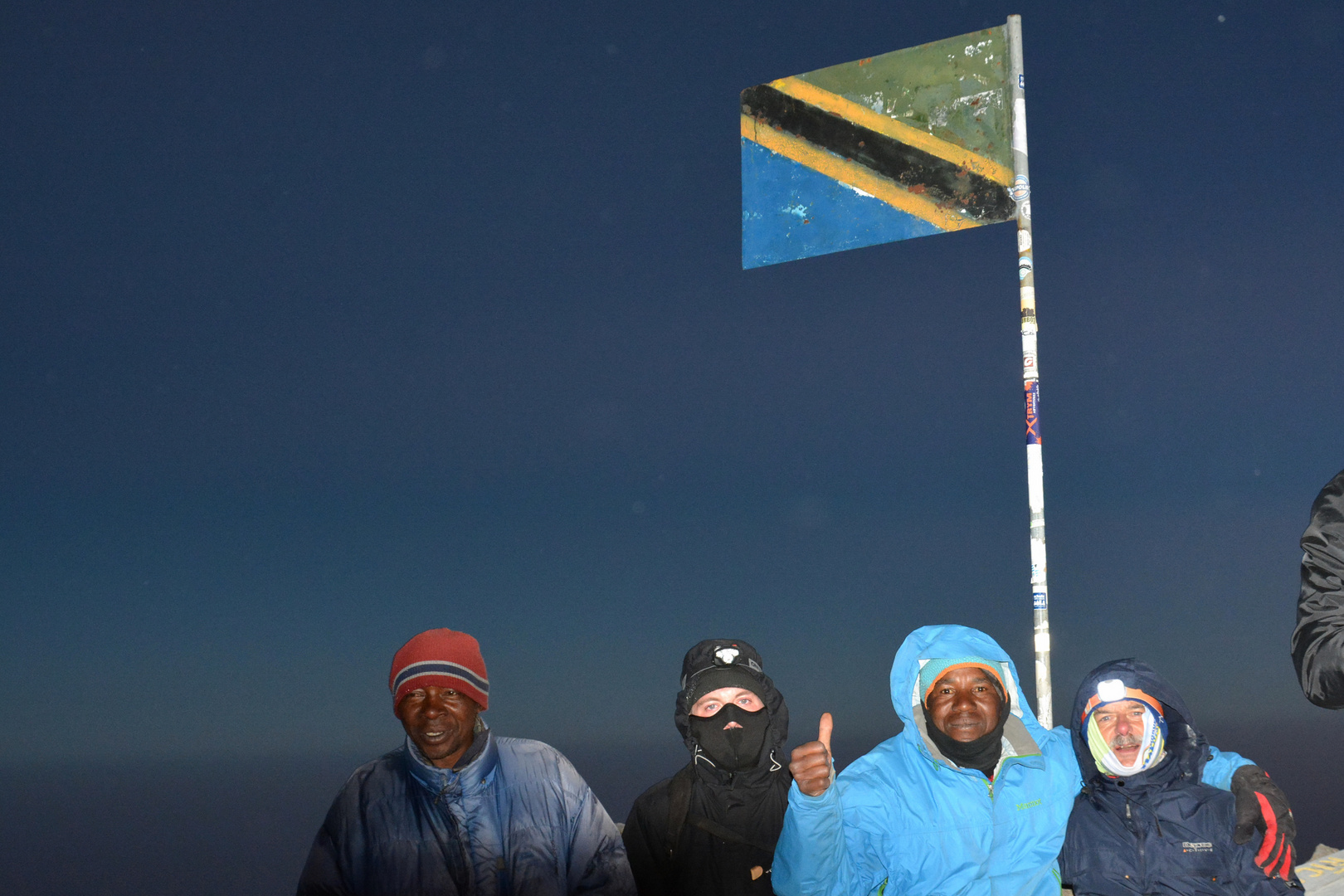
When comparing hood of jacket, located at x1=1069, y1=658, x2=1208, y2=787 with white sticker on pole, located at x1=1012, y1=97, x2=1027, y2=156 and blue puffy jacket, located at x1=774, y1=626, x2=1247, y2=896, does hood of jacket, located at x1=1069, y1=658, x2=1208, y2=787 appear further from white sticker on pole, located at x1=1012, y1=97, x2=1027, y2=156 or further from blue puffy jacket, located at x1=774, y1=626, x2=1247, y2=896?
white sticker on pole, located at x1=1012, y1=97, x2=1027, y2=156

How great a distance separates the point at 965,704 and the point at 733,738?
3.93ft

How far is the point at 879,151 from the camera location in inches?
371

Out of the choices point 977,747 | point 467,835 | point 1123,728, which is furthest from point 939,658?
point 467,835

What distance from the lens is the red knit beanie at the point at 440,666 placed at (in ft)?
14.9

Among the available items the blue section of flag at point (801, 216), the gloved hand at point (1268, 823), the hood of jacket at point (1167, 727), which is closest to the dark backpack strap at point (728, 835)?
the hood of jacket at point (1167, 727)

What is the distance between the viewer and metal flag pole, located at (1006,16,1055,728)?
25.4 ft

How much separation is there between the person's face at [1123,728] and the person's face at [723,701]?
1.57 meters

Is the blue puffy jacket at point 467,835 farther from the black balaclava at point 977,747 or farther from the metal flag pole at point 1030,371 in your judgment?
the metal flag pole at point 1030,371

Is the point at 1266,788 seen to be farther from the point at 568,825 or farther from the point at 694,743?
the point at 568,825

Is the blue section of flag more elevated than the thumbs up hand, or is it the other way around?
the blue section of flag

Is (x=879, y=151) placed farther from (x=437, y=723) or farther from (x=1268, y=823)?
(x=437, y=723)

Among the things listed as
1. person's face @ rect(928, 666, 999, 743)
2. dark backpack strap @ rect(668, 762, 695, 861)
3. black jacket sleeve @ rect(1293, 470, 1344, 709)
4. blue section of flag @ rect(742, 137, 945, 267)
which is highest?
blue section of flag @ rect(742, 137, 945, 267)

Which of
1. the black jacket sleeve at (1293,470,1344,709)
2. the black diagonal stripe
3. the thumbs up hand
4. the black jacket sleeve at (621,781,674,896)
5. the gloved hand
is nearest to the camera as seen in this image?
the black jacket sleeve at (1293,470,1344,709)

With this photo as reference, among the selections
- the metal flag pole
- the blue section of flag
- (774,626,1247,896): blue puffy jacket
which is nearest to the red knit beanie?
(774,626,1247,896): blue puffy jacket
